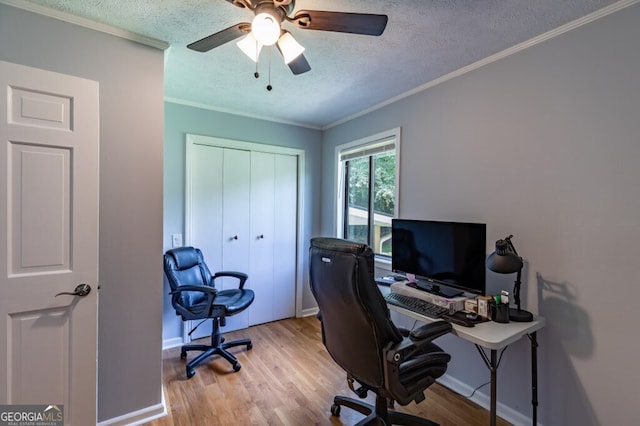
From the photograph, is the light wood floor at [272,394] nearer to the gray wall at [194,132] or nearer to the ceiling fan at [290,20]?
the gray wall at [194,132]

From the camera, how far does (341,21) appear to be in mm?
1267

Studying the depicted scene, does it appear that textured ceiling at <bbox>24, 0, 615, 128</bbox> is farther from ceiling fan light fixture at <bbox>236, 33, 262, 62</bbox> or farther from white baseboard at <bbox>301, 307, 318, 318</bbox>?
white baseboard at <bbox>301, 307, 318, 318</bbox>

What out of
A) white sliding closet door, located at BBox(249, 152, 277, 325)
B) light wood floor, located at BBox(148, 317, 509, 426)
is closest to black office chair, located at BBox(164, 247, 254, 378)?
light wood floor, located at BBox(148, 317, 509, 426)

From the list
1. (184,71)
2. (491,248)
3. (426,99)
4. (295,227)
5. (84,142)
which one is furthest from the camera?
(295,227)

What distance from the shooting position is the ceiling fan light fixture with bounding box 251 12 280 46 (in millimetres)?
1259

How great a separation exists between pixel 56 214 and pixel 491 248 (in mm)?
2644

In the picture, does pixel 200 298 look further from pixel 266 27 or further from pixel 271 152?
pixel 266 27

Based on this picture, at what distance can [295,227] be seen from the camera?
3678mm

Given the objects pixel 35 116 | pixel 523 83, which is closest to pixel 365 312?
pixel 523 83

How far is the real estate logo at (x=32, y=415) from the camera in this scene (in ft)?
4.61

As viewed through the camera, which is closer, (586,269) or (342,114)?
(586,269)

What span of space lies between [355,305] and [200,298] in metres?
1.91

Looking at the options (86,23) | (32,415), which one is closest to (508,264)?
(32,415)

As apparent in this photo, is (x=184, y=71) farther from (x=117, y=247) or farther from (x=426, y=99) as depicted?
(x=426, y=99)
